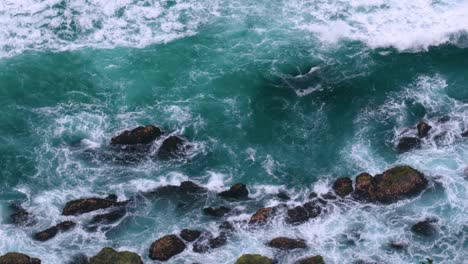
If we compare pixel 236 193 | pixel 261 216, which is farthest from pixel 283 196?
pixel 236 193

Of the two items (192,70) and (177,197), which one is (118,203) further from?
(192,70)

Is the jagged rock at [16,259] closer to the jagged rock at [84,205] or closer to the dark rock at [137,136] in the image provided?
the jagged rock at [84,205]

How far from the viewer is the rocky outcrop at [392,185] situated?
196 ft

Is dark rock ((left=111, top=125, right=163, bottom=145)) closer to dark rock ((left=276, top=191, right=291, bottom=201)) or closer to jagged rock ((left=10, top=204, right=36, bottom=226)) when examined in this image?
jagged rock ((left=10, top=204, right=36, bottom=226))

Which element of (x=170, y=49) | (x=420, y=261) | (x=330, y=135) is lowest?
(x=420, y=261)

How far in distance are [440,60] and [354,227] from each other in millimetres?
29451

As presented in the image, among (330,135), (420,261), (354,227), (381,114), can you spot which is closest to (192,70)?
(330,135)

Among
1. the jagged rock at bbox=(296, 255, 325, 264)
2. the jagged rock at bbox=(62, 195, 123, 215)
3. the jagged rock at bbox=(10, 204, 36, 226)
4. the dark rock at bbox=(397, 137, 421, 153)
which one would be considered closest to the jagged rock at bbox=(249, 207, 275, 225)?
the jagged rock at bbox=(296, 255, 325, 264)

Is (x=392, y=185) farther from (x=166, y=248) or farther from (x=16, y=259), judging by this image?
(x=16, y=259)

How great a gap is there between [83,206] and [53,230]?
12.4 feet

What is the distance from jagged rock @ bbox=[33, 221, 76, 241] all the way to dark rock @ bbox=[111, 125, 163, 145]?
11329 mm

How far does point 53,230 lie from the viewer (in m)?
56.9

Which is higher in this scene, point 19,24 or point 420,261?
point 19,24

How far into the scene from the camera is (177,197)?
60281 millimetres
